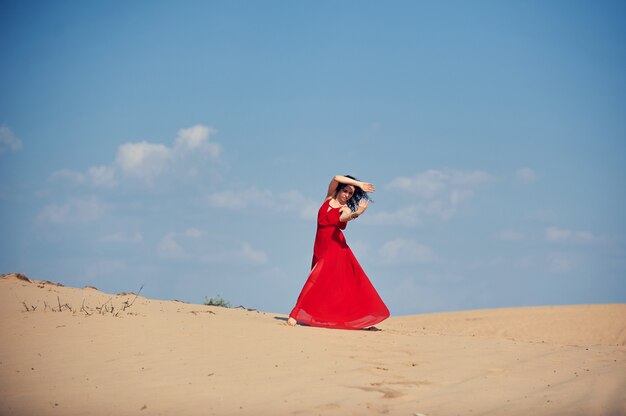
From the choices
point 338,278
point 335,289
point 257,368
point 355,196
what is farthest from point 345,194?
point 257,368

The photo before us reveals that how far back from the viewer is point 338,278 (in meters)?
13.0

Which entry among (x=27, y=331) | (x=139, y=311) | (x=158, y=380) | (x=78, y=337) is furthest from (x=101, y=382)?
(x=139, y=311)

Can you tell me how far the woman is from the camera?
12.8m

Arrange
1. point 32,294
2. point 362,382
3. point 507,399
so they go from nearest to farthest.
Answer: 1. point 507,399
2. point 362,382
3. point 32,294

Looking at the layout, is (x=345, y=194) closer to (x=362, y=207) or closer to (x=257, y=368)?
(x=362, y=207)

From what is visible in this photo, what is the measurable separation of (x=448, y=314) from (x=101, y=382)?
733 inches

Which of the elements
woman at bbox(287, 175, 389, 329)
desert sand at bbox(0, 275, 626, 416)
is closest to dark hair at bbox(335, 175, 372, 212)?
woman at bbox(287, 175, 389, 329)

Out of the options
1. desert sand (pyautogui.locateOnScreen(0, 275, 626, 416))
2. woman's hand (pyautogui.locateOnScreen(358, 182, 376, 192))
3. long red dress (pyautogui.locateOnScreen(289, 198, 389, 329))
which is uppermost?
woman's hand (pyautogui.locateOnScreen(358, 182, 376, 192))

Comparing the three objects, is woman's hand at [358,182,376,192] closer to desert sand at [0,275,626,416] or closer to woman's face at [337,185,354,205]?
woman's face at [337,185,354,205]

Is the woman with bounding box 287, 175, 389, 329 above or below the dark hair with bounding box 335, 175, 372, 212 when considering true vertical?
below

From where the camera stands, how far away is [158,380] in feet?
29.7

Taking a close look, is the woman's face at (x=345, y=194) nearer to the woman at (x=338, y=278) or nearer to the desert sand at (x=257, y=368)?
the woman at (x=338, y=278)

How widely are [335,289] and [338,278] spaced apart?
0.22 meters

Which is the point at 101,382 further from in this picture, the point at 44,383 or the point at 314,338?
the point at 314,338
